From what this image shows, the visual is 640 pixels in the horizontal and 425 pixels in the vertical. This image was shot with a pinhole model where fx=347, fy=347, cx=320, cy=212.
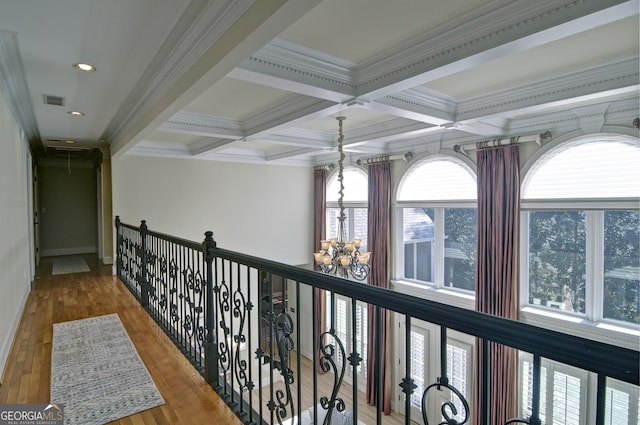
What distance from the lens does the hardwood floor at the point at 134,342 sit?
2.05 metres

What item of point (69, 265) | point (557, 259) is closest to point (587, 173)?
point (557, 259)

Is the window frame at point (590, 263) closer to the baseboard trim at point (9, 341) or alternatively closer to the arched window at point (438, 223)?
the arched window at point (438, 223)

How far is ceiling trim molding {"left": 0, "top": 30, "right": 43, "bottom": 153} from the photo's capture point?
2471mm

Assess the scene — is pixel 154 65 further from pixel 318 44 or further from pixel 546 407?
pixel 546 407

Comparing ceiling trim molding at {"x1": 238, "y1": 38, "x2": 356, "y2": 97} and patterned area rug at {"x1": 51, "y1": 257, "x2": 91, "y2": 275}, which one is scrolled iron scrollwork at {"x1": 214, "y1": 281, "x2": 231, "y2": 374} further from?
patterned area rug at {"x1": 51, "y1": 257, "x2": 91, "y2": 275}

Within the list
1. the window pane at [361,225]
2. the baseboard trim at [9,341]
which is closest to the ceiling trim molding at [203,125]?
the baseboard trim at [9,341]

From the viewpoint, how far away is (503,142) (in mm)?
4738

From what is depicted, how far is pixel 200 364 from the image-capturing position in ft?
8.27

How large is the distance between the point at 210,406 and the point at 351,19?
260 centimetres

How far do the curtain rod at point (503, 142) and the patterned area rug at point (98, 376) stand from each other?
4817 mm

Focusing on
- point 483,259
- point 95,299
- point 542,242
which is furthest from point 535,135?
point 95,299

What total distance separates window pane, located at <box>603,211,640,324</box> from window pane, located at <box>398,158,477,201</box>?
1734 mm

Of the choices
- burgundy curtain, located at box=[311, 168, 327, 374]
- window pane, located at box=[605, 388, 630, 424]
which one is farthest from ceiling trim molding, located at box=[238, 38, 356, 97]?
burgundy curtain, located at box=[311, 168, 327, 374]

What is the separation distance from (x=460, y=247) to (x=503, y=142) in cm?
180
